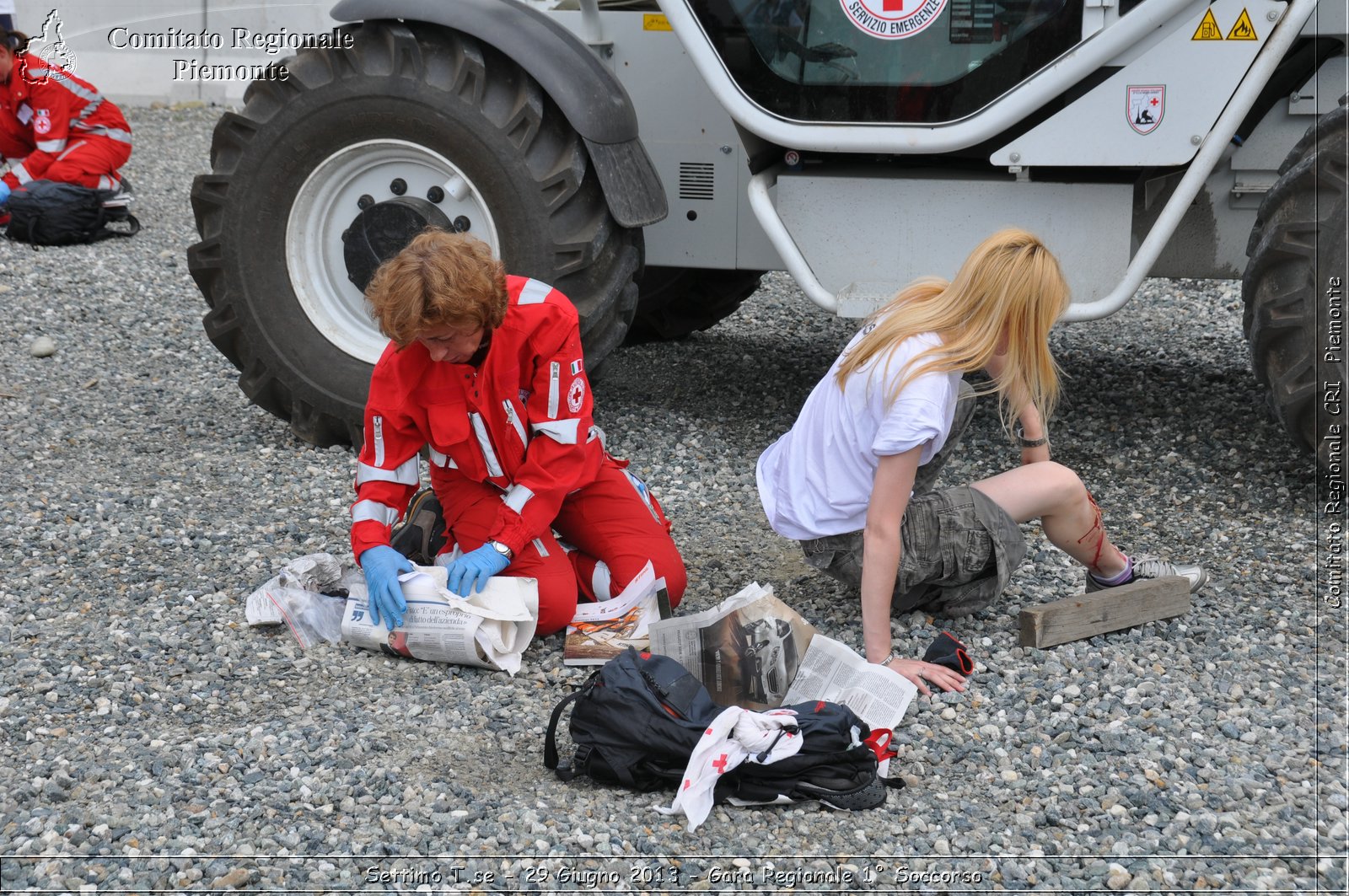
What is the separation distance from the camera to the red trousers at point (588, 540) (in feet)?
11.4

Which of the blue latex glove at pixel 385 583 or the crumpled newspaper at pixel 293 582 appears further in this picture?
the crumpled newspaper at pixel 293 582

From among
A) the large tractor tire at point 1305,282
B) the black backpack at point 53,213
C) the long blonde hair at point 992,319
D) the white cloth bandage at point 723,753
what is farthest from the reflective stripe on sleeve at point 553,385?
the black backpack at point 53,213

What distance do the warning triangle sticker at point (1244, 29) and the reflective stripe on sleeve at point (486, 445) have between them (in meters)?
2.43

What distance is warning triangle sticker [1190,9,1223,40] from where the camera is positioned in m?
3.84

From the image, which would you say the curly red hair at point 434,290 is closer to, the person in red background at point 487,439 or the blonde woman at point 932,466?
the person in red background at point 487,439

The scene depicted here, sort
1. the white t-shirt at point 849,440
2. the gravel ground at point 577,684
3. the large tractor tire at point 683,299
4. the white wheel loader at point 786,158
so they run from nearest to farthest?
the gravel ground at point 577,684, the white t-shirt at point 849,440, the white wheel loader at point 786,158, the large tractor tire at point 683,299

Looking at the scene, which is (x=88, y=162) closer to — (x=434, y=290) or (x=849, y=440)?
(x=434, y=290)

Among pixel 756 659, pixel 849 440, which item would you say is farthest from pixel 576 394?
pixel 756 659

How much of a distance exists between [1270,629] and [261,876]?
2.47 metres

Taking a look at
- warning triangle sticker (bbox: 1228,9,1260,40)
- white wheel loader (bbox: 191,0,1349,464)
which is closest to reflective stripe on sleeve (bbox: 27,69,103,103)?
white wheel loader (bbox: 191,0,1349,464)

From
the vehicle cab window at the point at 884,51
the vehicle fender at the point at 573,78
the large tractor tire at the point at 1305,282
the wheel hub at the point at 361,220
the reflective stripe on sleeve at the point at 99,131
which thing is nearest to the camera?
the large tractor tire at the point at 1305,282

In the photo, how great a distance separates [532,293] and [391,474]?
22.9 inches

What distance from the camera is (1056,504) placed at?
3354 millimetres

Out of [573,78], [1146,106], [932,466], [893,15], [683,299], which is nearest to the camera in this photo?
[932,466]
